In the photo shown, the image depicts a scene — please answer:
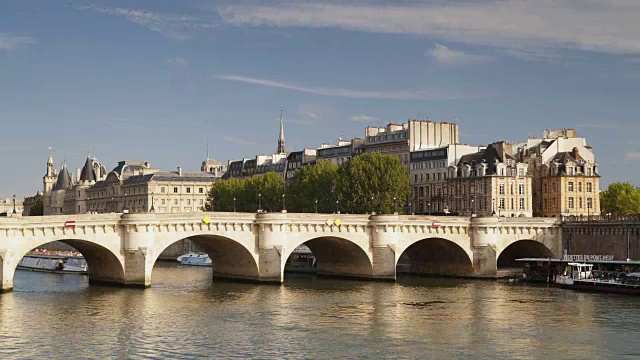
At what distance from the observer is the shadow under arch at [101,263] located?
65.2m

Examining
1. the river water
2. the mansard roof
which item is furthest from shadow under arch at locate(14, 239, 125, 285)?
the mansard roof

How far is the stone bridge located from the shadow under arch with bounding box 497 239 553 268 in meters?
0.09

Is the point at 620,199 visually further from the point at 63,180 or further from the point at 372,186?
the point at 63,180

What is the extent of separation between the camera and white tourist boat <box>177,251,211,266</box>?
101 metres

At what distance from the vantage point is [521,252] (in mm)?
87438

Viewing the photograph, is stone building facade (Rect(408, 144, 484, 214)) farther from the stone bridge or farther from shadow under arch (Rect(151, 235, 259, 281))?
shadow under arch (Rect(151, 235, 259, 281))

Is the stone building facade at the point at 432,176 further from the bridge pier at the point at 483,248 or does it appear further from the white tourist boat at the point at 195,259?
the bridge pier at the point at 483,248

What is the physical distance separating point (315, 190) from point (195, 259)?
1523 centimetres

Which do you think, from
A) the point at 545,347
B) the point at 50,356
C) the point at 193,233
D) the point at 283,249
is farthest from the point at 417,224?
the point at 50,356

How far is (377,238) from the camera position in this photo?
7475 centimetres

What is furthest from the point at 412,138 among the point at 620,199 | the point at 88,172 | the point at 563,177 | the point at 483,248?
the point at 88,172

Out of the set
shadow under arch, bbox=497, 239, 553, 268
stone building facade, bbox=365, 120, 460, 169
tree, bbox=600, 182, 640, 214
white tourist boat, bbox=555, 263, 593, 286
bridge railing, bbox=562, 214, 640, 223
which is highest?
stone building facade, bbox=365, 120, 460, 169

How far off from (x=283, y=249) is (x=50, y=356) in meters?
31.7

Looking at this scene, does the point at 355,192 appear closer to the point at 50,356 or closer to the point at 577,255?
the point at 577,255
